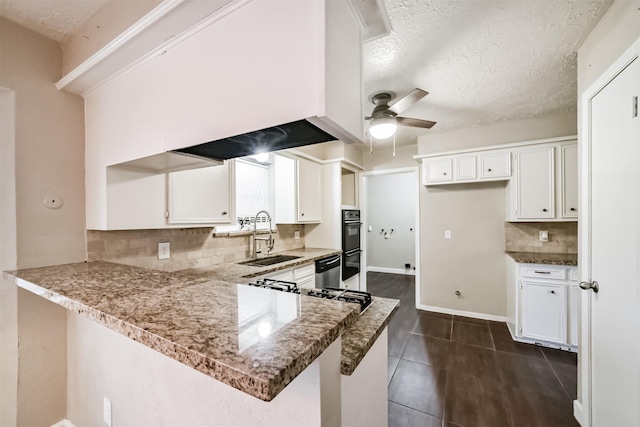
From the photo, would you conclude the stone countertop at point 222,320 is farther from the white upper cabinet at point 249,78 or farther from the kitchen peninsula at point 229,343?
the white upper cabinet at point 249,78

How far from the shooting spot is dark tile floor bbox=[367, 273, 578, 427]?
5.82ft

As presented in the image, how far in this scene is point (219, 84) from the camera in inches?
36.1

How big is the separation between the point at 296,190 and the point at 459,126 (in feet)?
7.50

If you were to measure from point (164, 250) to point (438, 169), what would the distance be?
3351mm

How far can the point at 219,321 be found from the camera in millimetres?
682

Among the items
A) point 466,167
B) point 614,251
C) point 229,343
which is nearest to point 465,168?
point 466,167

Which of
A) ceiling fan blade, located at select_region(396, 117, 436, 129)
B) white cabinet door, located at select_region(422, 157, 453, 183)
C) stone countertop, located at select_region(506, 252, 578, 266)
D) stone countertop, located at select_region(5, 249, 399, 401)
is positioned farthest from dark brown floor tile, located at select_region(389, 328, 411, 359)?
ceiling fan blade, located at select_region(396, 117, 436, 129)

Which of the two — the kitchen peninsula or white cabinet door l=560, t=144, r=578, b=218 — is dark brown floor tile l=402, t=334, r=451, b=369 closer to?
the kitchen peninsula

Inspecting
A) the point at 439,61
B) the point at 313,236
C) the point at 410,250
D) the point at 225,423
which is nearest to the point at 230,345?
the point at 225,423

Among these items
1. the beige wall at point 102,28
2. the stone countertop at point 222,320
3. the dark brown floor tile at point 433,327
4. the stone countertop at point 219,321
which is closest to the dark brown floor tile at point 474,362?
the dark brown floor tile at point 433,327

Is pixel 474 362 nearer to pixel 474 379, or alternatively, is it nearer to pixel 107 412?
pixel 474 379

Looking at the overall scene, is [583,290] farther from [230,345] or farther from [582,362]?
[230,345]

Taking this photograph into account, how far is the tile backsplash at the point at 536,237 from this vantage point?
3025mm

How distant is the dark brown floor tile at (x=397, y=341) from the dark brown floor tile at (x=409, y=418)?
710 mm
